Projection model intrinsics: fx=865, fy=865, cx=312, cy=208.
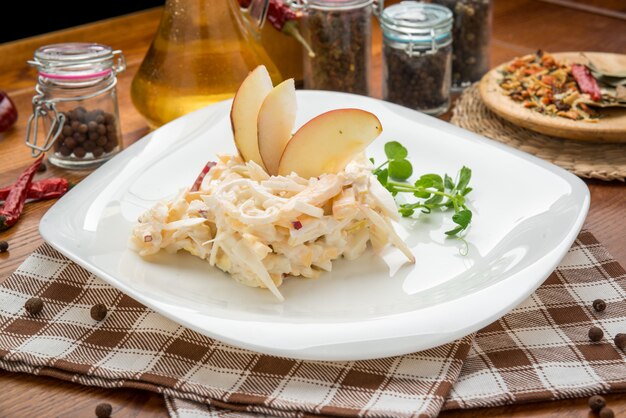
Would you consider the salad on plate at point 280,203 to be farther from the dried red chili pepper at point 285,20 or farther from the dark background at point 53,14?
the dark background at point 53,14

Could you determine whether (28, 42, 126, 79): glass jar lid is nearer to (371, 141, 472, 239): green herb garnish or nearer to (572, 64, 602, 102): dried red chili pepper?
(371, 141, 472, 239): green herb garnish

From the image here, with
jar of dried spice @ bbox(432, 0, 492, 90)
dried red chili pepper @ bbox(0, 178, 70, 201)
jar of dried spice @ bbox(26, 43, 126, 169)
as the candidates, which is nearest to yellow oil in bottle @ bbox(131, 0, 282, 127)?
jar of dried spice @ bbox(26, 43, 126, 169)

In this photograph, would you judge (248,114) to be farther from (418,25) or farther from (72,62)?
(418,25)

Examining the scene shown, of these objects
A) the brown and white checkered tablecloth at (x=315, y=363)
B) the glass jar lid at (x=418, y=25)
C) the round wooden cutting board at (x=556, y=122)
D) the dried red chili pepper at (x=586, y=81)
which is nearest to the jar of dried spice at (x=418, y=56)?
the glass jar lid at (x=418, y=25)

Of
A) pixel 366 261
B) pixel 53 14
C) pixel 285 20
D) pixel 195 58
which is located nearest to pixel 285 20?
pixel 285 20

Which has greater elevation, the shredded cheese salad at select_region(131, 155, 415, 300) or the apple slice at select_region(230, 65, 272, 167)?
the apple slice at select_region(230, 65, 272, 167)
